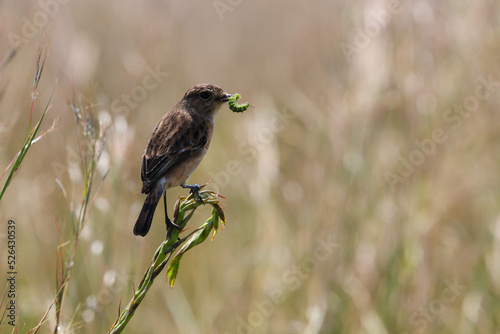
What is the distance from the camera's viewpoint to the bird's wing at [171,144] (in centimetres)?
192

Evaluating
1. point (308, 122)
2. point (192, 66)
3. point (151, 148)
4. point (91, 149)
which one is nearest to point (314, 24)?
point (308, 122)

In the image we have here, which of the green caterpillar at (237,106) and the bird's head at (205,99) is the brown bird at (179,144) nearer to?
the bird's head at (205,99)

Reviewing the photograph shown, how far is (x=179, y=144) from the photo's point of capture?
2.02 metres

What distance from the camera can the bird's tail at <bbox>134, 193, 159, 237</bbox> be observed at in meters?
1.52

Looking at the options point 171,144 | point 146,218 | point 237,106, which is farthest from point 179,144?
point 237,106

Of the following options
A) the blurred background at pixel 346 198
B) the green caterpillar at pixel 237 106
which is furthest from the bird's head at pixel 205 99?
the blurred background at pixel 346 198

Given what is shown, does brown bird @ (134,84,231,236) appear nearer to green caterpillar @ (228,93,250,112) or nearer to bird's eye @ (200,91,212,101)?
bird's eye @ (200,91,212,101)

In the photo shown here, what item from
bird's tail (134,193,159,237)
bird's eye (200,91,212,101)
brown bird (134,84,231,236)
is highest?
bird's eye (200,91,212,101)

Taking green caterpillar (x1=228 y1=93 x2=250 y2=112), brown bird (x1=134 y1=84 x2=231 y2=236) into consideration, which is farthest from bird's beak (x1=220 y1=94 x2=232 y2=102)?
green caterpillar (x1=228 y1=93 x2=250 y2=112)

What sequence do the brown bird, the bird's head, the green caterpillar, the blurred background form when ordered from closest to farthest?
the green caterpillar, the brown bird, the bird's head, the blurred background

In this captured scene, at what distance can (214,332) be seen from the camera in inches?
130

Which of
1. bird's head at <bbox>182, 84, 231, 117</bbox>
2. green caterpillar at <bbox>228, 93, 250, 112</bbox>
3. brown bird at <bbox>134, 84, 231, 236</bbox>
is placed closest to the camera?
green caterpillar at <bbox>228, 93, 250, 112</bbox>

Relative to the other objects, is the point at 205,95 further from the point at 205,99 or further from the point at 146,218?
the point at 146,218

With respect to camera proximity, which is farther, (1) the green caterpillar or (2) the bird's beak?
(2) the bird's beak
